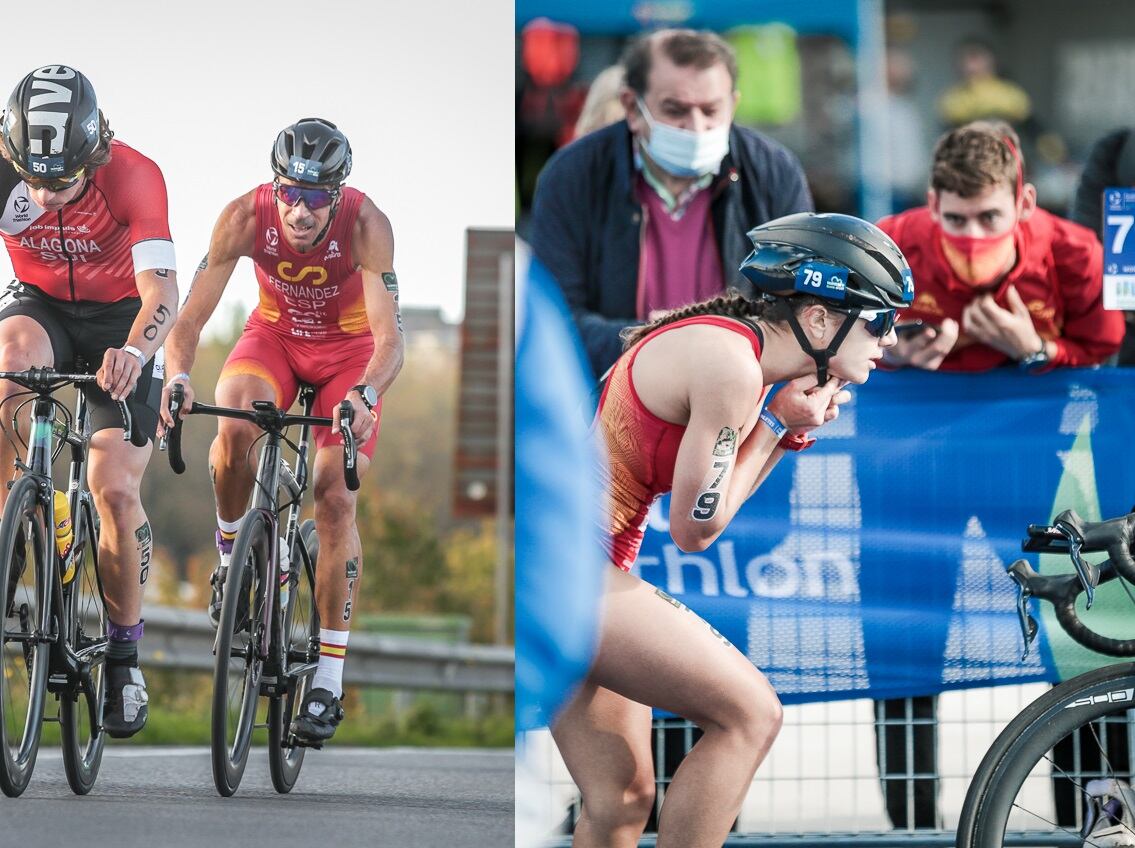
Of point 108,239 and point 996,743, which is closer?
point 996,743

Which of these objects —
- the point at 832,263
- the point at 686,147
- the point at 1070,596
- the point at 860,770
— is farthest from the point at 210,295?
the point at 1070,596

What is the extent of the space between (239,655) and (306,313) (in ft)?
3.20

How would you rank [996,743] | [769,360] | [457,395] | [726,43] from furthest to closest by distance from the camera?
[457,395] < [726,43] < [769,360] < [996,743]

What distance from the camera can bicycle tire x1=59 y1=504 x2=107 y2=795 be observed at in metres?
4.06

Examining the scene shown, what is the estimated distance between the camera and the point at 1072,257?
13.6ft

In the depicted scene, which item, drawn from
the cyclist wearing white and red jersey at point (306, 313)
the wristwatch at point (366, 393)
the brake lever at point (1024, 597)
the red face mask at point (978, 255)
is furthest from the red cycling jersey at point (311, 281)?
the brake lever at point (1024, 597)

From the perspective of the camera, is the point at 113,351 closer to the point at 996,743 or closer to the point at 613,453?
the point at 613,453

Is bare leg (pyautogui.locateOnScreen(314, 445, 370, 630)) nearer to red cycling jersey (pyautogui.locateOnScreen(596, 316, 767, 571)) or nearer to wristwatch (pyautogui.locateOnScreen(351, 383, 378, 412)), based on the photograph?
wristwatch (pyautogui.locateOnScreen(351, 383, 378, 412))

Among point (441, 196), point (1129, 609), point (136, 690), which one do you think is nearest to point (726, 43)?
point (441, 196)

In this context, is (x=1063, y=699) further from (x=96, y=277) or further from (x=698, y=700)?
(x=96, y=277)

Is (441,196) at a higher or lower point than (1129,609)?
higher

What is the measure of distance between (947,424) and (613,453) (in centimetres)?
104

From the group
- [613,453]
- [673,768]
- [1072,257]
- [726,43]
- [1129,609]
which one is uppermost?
[726,43]

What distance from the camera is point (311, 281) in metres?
4.14
